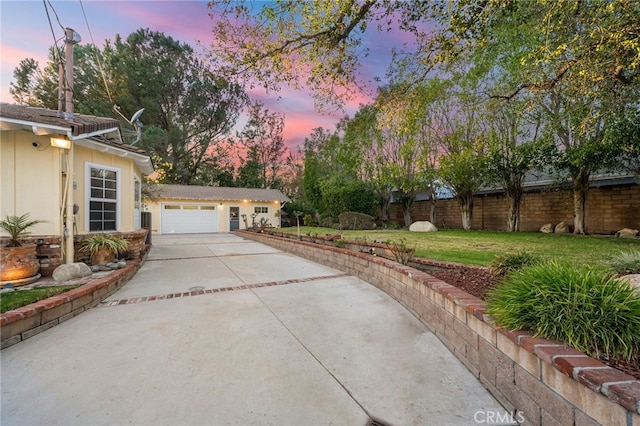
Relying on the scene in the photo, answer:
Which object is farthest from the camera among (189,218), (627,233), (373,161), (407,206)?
(189,218)

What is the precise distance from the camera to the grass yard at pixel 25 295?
3.38 m

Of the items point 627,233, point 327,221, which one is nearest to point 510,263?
point 627,233

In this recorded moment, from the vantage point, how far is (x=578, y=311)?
1989 mm

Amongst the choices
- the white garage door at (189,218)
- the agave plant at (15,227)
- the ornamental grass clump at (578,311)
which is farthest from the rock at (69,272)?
the white garage door at (189,218)

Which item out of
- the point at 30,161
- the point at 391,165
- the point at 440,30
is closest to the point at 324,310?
the point at 440,30

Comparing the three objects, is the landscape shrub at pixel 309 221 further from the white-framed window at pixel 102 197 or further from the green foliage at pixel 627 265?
the green foliage at pixel 627 265

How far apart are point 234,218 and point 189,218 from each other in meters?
3.14

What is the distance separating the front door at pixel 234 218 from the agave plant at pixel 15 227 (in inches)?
628

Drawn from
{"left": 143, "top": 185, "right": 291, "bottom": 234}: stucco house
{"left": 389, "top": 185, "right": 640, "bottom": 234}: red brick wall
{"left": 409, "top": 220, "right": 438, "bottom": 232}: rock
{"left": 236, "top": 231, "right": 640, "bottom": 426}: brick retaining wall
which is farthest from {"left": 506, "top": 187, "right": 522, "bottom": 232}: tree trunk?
{"left": 143, "top": 185, "right": 291, "bottom": 234}: stucco house

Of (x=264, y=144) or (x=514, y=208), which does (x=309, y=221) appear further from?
(x=264, y=144)

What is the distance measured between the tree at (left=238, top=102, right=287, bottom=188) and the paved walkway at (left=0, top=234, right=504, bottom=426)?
88.2 feet

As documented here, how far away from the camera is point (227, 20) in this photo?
5.14m

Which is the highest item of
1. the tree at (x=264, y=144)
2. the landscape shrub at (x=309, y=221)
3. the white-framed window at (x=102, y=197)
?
the tree at (x=264, y=144)

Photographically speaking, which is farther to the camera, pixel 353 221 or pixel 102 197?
pixel 353 221
